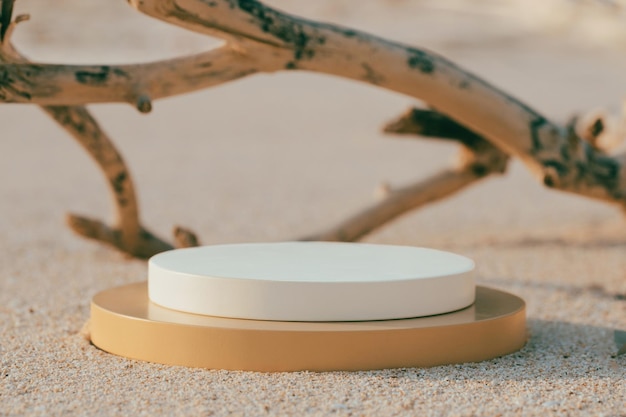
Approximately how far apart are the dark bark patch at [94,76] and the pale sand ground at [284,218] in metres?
1.15

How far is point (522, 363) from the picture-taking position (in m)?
3.87

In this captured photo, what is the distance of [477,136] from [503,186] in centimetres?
516

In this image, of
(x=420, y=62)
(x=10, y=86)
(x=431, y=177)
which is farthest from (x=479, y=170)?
(x=10, y=86)

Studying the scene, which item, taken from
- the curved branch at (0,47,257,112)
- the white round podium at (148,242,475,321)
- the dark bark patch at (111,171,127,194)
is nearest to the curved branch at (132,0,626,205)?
the curved branch at (0,47,257,112)

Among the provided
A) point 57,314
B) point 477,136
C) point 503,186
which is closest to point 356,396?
point 57,314

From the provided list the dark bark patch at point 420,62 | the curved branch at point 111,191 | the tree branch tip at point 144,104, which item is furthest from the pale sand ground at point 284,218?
the dark bark patch at point 420,62

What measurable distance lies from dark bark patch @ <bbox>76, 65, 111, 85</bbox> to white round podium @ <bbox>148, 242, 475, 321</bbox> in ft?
2.74

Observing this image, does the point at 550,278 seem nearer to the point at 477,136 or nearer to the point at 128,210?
the point at 477,136

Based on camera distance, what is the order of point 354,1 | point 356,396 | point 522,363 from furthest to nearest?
point 354,1 → point 522,363 → point 356,396

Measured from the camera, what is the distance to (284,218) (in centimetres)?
883

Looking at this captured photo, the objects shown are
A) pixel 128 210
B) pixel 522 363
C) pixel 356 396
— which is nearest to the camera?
pixel 356 396

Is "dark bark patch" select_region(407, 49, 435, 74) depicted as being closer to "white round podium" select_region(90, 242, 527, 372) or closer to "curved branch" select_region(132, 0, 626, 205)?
"curved branch" select_region(132, 0, 626, 205)

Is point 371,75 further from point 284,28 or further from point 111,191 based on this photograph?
point 111,191

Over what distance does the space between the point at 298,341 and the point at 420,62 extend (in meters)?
1.88
